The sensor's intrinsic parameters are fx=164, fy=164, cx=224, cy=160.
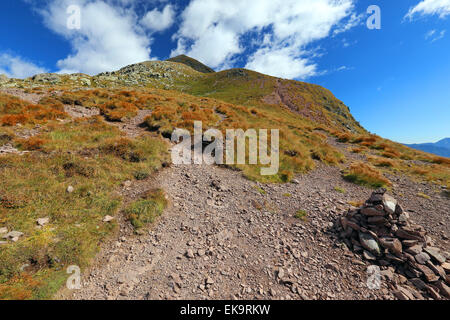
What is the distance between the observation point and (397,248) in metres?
5.30

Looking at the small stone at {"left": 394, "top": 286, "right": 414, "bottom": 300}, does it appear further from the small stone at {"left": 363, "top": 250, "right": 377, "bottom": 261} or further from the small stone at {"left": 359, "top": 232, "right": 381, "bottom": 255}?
the small stone at {"left": 359, "top": 232, "right": 381, "bottom": 255}

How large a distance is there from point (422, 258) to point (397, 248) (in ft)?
2.07

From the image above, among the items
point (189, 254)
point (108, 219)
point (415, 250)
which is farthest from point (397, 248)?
point (108, 219)

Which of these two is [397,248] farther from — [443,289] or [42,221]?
[42,221]

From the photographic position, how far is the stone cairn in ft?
15.4

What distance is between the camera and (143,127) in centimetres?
1504

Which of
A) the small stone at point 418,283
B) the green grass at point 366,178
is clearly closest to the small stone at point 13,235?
the small stone at point 418,283

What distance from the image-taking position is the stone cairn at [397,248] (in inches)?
185

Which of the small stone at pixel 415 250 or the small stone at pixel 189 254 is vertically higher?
the small stone at pixel 415 250

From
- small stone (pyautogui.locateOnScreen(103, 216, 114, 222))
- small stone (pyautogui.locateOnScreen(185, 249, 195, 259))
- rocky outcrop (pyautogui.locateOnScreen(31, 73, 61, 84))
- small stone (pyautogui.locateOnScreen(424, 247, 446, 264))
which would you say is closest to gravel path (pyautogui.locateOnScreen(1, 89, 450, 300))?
small stone (pyautogui.locateOnScreen(185, 249, 195, 259))

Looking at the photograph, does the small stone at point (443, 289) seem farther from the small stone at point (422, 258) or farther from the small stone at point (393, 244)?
the small stone at point (393, 244)

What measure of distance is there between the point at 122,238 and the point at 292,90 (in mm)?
81185

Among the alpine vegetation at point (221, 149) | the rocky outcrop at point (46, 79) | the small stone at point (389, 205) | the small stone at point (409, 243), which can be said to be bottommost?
the small stone at point (409, 243)

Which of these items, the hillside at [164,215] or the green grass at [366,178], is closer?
the hillside at [164,215]
